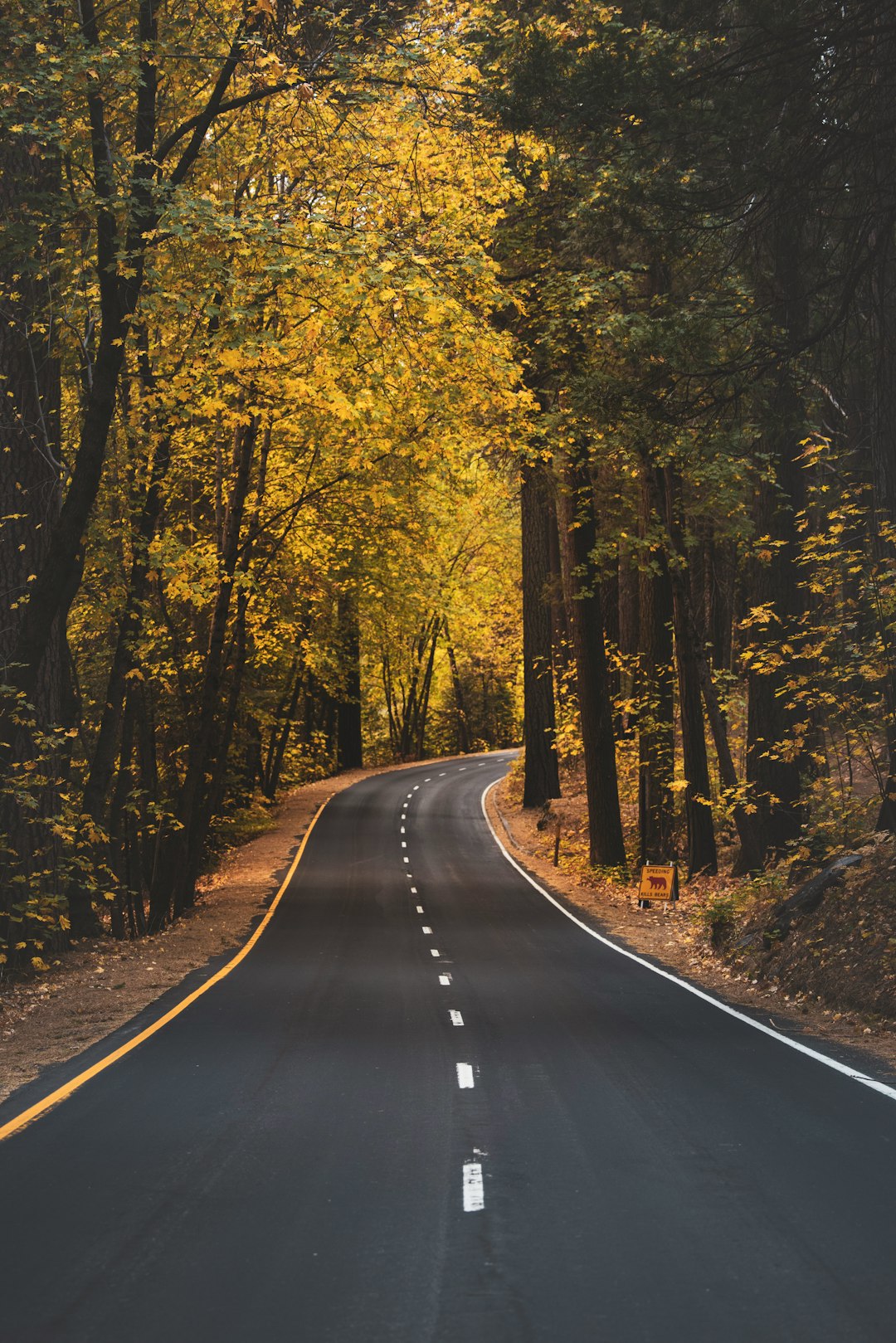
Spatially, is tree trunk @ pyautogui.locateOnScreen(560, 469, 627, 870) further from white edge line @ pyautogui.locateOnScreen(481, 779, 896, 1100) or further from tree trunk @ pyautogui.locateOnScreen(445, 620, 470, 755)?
tree trunk @ pyautogui.locateOnScreen(445, 620, 470, 755)

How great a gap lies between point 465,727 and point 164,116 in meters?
63.4

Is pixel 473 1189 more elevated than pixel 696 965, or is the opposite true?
pixel 473 1189

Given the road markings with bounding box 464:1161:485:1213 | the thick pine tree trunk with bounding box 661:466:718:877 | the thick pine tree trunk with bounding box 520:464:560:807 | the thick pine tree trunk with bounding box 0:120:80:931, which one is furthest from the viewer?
the thick pine tree trunk with bounding box 520:464:560:807

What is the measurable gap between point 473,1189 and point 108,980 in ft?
33.6

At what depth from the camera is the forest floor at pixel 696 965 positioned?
12.5m

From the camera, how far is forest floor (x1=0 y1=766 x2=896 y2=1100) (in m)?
12.5

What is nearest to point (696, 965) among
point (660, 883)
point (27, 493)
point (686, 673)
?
point (660, 883)

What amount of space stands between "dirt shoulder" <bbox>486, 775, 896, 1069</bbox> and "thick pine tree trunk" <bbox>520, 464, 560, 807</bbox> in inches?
51.0

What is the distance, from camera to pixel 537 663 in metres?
35.9

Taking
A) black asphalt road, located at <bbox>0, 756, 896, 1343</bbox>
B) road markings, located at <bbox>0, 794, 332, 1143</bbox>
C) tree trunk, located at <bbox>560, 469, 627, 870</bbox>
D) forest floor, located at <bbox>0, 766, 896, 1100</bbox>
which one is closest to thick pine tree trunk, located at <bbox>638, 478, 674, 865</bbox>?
tree trunk, located at <bbox>560, 469, 627, 870</bbox>

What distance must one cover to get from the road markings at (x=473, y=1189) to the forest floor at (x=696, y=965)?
4.16m

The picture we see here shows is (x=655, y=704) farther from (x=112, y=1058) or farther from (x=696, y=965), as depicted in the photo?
(x=112, y=1058)

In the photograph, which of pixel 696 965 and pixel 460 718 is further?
pixel 460 718

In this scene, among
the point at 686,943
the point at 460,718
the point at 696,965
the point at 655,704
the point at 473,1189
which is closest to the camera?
the point at 473,1189
